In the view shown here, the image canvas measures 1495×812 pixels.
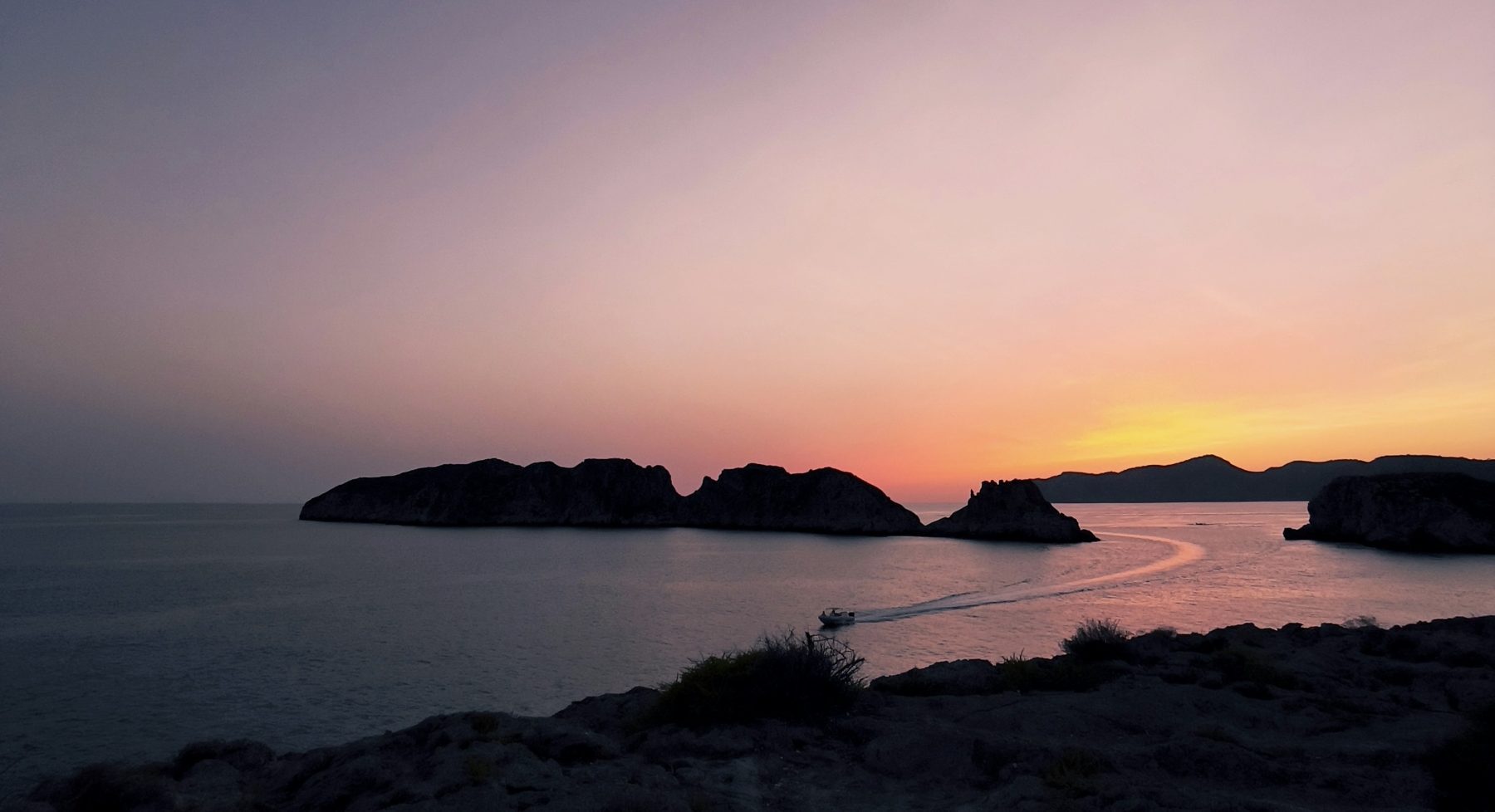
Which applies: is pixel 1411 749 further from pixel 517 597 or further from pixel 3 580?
pixel 3 580

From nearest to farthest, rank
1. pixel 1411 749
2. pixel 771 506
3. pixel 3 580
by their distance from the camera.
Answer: pixel 1411 749 → pixel 3 580 → pixel 771 506

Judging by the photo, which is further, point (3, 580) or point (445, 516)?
point (445, 516)

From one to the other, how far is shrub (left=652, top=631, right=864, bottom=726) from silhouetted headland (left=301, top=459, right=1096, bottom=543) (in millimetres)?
110774

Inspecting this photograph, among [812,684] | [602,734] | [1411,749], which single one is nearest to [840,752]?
[812,684]

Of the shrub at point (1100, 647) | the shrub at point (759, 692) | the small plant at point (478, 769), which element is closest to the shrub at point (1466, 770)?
the shrub at point (1100, 647)

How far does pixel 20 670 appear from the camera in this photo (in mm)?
22234

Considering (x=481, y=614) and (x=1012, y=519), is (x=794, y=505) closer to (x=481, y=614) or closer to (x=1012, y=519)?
(x=1012, y=519)

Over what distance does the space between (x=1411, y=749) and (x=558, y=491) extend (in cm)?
14736

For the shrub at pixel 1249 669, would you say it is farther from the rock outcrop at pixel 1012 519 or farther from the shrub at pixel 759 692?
the rock outcrop at pixel 1012 519

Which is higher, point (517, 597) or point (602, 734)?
point (602, 734)

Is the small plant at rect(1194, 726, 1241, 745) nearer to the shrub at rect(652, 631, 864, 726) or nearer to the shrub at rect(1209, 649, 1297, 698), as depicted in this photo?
the shrub at rect(1209, 649, 1297, 698)

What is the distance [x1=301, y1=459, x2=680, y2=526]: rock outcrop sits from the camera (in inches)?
5768

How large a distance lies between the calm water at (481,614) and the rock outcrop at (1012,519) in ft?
50.6

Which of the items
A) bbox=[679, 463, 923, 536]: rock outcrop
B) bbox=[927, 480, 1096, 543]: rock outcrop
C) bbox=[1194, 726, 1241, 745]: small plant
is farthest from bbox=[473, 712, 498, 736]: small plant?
bbox=[679, 463, 923, 536]: rock outcrop
